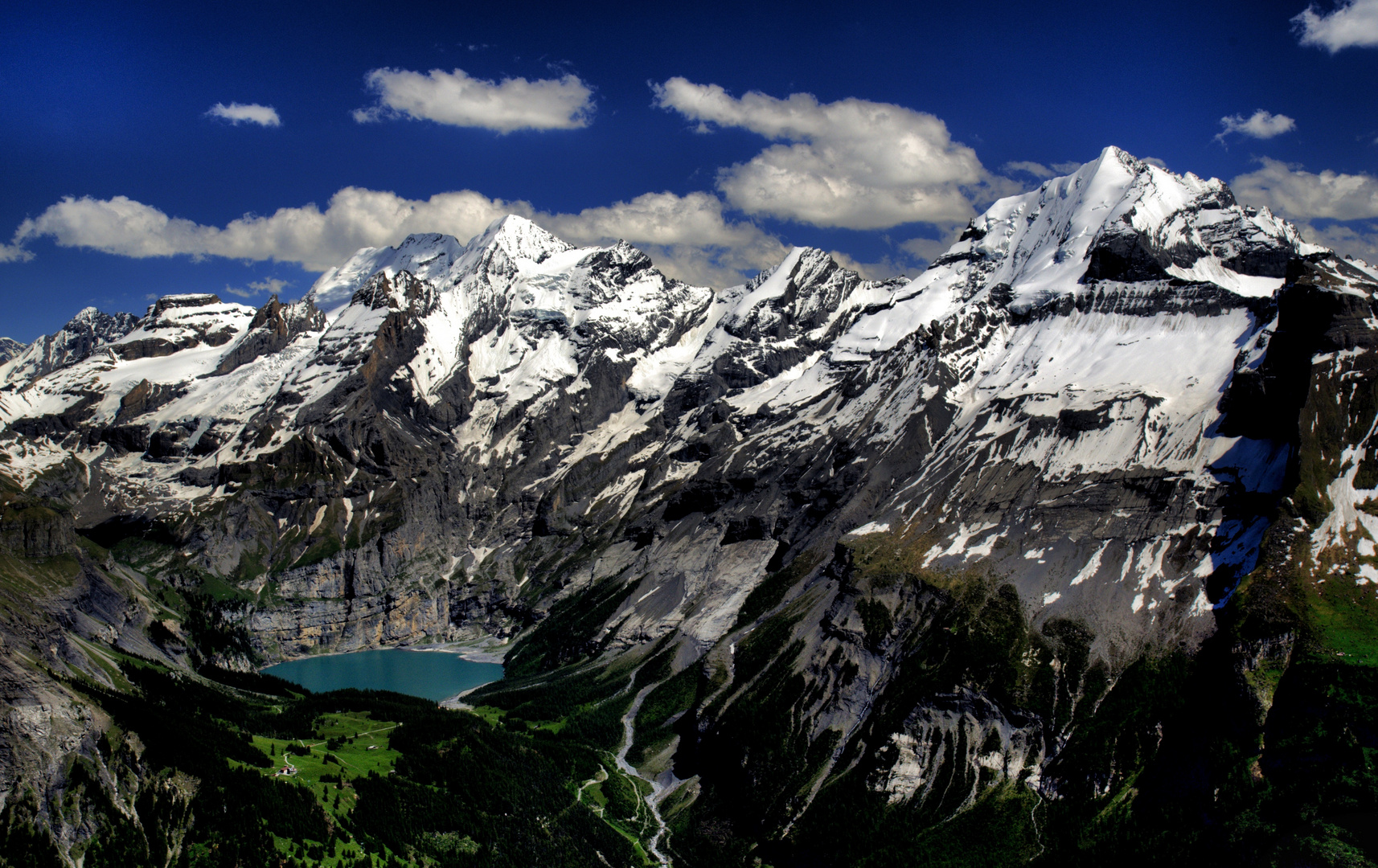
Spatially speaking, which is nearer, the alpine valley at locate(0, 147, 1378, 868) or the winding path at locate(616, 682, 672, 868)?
the alpine valley at locate(0, 147, 1378, 868)

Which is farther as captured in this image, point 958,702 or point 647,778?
point 647,778

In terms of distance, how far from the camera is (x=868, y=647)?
14200 centimetres

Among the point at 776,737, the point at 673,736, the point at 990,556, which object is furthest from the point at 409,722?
the point at 990,556

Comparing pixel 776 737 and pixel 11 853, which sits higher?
pixel 776 737

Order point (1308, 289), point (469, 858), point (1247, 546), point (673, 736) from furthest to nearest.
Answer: point (673, 736)
point (1308, 289)
point (1247, 546)
point (469, 858)

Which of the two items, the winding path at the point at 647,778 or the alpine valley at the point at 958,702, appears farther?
the winding path at the point at 647,778

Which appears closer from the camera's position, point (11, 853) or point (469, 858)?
point (11, 853)

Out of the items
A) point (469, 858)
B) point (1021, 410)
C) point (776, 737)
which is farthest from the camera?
point (1021, 410)

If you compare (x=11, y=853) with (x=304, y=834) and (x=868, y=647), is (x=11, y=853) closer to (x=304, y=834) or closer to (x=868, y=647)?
(x=304, y=834)

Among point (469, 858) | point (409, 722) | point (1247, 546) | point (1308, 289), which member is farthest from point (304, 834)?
point (1308, 289)

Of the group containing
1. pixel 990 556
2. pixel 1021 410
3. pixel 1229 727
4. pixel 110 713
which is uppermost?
pixel 1021 410

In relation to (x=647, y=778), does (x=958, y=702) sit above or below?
above

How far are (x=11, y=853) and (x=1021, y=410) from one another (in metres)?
160

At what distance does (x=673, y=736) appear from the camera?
161m
